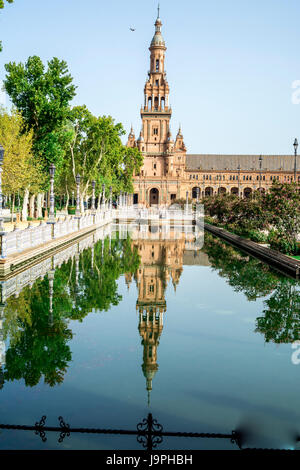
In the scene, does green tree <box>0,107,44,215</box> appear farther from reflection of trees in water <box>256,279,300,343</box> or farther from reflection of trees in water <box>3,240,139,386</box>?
reflection of trees in water <box>256,279,300,343</box>

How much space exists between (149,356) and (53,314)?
11.8 feet

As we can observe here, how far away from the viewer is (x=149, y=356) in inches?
352

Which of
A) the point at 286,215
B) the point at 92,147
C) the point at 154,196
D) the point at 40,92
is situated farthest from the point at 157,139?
the point at 286,215

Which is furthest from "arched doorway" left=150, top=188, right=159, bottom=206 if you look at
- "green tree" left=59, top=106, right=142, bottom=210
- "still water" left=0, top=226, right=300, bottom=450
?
"still water" left=0, top=226, right=300, bottom=450

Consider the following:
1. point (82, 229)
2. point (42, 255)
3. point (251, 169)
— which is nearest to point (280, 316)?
point (42, 255)

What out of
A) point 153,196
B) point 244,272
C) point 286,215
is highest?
point 153,196

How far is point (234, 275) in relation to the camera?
60.4 feet

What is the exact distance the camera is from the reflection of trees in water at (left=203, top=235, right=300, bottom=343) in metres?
10.8

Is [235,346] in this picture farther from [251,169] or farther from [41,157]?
[251,169]

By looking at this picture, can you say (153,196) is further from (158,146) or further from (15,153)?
(15,153)

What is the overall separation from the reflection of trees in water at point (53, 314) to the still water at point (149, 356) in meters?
0.03

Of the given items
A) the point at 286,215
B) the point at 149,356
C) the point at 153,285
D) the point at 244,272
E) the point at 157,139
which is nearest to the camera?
the point at 149,356

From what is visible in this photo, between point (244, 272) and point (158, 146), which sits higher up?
point (158, 146)

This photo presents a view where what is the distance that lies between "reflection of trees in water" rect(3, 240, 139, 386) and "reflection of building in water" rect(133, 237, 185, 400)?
35.0 inches
